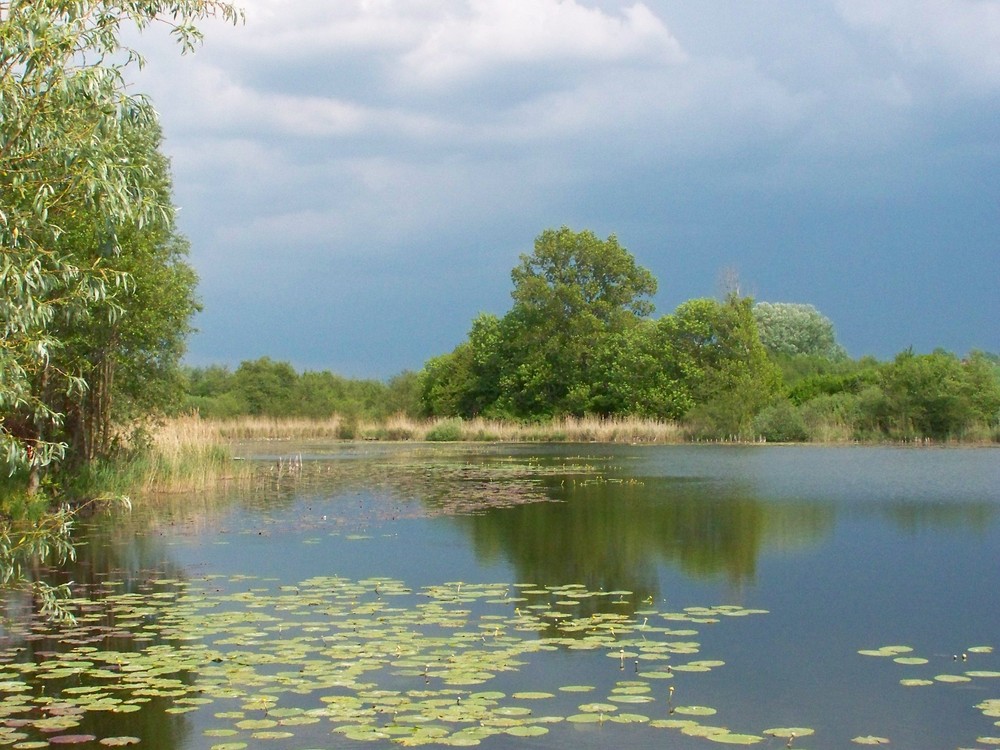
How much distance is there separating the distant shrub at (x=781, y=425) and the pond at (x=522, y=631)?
28568mm

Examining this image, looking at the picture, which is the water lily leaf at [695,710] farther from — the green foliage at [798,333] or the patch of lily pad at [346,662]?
the green foliage at [798,333]

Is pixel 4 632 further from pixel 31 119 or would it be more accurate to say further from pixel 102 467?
pixel 102 467

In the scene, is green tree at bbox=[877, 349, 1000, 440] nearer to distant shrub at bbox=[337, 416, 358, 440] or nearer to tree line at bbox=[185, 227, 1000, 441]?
tree line at bbox=[185, 227, 1000, 441]

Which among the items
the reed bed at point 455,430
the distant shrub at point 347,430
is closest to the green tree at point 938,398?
the reed bed at point 455,430

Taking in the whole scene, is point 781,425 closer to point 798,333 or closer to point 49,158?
point 49,158

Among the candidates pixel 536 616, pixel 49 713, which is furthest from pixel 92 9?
pixel 536 616

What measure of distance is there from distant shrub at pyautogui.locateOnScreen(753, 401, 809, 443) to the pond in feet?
93.7

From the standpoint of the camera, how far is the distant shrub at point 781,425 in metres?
46.9

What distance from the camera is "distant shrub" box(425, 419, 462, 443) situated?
180 feet

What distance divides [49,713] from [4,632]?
9.16ft

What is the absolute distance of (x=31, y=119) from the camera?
23.3 feet

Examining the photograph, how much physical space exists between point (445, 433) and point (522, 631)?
46.4m

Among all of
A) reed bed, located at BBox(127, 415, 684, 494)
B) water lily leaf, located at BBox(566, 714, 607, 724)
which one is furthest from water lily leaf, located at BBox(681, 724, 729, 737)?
reed bed, located at BBox(127, 415, 684, 494)

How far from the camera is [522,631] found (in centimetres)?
881
